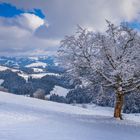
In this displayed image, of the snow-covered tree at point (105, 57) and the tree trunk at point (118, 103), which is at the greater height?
the snow-covered tree at point (105, 57)

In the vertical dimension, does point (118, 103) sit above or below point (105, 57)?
below

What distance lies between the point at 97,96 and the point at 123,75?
444cm

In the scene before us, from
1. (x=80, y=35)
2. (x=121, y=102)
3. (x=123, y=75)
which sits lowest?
(x=121, y=102)

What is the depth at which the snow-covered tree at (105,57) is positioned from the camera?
34625 mm

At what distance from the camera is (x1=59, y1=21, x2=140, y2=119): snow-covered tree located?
3462 cm

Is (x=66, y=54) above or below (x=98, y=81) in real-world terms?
above

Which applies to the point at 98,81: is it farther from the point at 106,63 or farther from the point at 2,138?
the point at 2,138

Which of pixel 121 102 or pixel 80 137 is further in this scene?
pixel 121 102

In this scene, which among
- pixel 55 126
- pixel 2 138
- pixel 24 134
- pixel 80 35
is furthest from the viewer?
pixel 80 35

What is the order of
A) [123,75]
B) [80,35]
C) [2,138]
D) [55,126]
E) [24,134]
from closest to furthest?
[2,138] → [24,134] → [55,126] → [123,75] → [80,35]

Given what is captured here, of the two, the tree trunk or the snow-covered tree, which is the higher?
the snow-covered tree

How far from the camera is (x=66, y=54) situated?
1423 inches

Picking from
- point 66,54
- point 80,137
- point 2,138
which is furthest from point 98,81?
point 2,138

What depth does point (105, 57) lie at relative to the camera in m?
35.3
